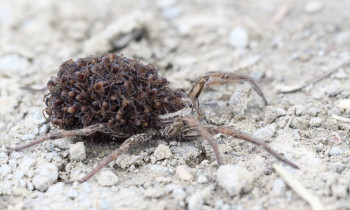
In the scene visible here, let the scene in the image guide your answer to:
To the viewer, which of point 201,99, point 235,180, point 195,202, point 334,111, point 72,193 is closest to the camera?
point 195,202

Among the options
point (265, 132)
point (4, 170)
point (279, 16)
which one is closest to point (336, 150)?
point (265, 132)

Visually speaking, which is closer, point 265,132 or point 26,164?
point 26,164

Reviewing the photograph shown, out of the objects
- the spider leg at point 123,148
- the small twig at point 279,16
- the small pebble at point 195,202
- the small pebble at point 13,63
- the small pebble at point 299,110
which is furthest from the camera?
the small twig at point 279,16

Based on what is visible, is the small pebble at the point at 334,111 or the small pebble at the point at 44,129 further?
the small pebble at the point at 44,129

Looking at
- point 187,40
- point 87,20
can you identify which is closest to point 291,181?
point 187,40

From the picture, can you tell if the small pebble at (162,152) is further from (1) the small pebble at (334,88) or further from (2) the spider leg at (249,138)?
(1) the small pebble at (334,88)

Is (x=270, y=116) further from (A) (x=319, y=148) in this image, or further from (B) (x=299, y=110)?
(A) (x=319, y=148)

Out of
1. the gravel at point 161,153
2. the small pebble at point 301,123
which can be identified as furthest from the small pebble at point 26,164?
the small pebble at point 301,123
